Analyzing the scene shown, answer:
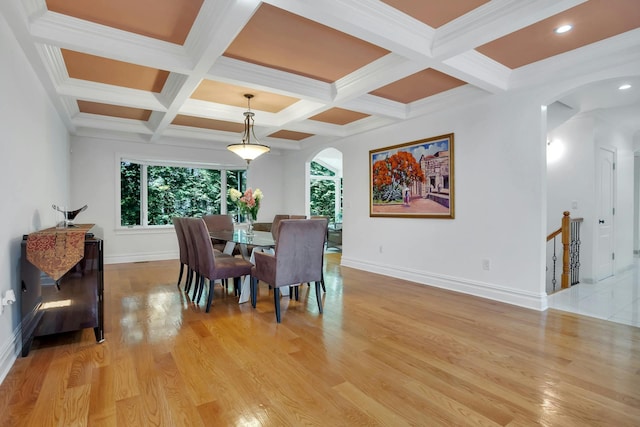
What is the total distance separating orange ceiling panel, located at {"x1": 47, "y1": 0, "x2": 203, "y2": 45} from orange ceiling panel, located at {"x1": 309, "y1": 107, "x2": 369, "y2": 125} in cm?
259

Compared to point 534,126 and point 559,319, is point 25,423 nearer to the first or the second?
point 559,319

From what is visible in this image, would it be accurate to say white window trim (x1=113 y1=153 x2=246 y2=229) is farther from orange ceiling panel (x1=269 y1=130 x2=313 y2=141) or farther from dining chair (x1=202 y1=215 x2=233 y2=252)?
dining chair (x1=202 y1=215 x2=233 y2=252)

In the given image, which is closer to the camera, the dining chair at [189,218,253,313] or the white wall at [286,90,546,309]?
the dining chair at [189,218,253,313]

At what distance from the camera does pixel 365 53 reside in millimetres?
3045

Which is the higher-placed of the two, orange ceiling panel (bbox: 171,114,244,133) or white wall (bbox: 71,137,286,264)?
orange ceiling panel (bbox: 171,114,244,133)

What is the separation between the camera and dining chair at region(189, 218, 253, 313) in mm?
3338

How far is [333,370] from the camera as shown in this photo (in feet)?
7.12

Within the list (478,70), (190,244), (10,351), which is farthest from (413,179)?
A: (10,351)

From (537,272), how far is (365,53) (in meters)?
2.80

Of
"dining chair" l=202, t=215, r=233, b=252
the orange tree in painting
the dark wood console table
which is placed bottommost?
the dark wood console table

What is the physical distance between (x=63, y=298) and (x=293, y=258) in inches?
71.3

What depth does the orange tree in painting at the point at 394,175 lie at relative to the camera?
4.75m

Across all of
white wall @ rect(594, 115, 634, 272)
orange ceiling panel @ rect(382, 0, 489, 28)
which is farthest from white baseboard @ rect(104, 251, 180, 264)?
white wall @ rect(594, 115, 634, 272)

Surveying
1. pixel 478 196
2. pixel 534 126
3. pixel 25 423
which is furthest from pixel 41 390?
pixel 534 126
